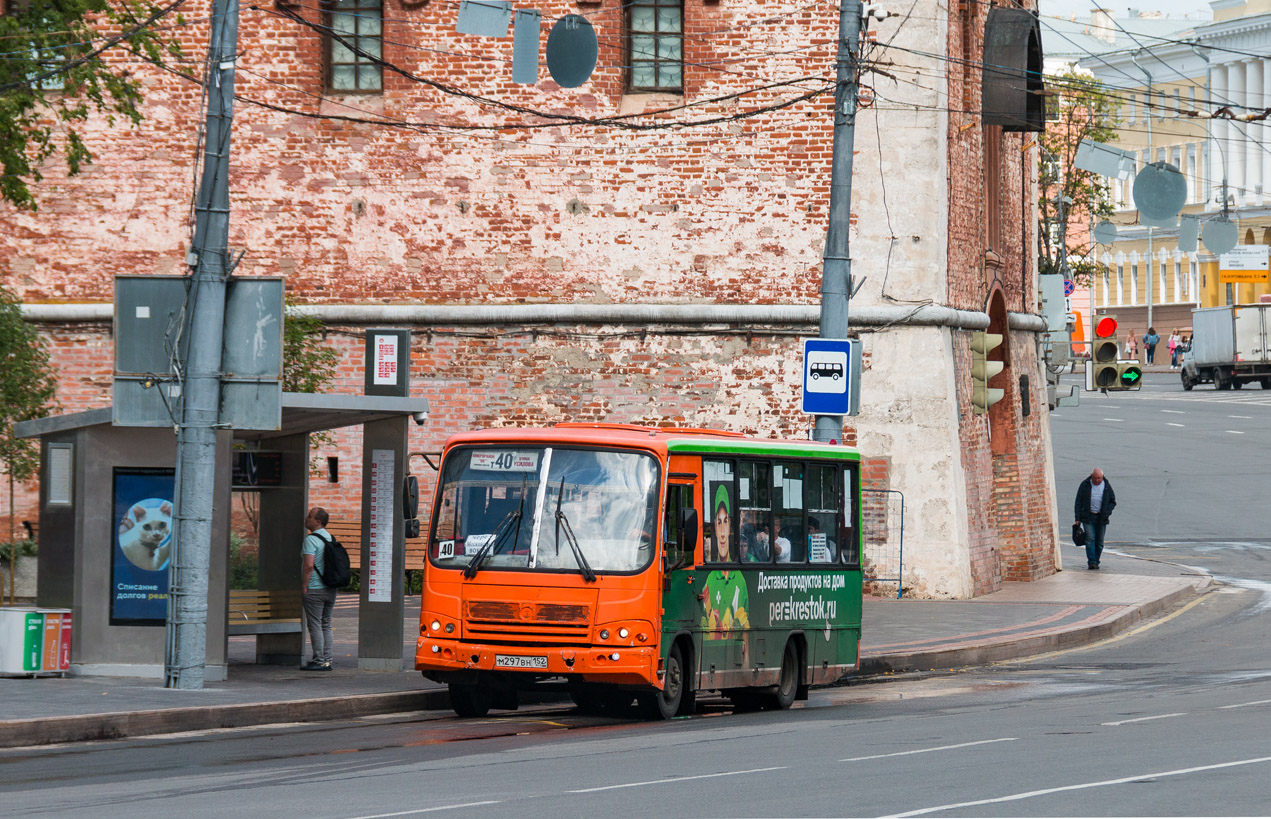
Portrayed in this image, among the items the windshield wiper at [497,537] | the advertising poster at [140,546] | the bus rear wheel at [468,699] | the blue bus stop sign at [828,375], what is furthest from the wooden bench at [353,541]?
the windshield wiper at [497,537]

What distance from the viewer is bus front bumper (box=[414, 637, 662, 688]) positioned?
49.5ft

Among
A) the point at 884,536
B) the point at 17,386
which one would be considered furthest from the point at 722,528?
the point at 17,386

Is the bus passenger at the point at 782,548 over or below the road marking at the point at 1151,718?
over

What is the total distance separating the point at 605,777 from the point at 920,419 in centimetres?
1625

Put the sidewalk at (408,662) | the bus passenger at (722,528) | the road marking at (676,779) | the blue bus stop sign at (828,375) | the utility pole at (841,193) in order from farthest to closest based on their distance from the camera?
1. the utility pole at (841,193)
2. the blue bus stop sign at (828,375)
3. the bus passenger at (722,528)
4. the sidewalk at (408,662)
5. the road marking at (676,779)

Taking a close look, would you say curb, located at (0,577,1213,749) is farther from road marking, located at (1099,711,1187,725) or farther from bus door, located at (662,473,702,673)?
road marking, located at (1099,711,1187,725)

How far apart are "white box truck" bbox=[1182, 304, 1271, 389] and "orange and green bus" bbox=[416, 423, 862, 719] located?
57093mm

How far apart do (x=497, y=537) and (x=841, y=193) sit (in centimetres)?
664

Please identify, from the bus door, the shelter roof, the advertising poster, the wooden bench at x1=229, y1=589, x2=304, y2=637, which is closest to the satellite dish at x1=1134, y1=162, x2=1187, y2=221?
the shelter roof

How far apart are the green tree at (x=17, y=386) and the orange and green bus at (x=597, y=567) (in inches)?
360

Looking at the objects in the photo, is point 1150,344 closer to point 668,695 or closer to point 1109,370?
point 1109,370

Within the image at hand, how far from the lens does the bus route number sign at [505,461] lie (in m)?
15.7

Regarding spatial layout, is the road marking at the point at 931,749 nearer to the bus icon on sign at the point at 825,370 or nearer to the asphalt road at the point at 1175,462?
the bus icon on sign at the point at 825,370

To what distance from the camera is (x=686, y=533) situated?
15695mm
